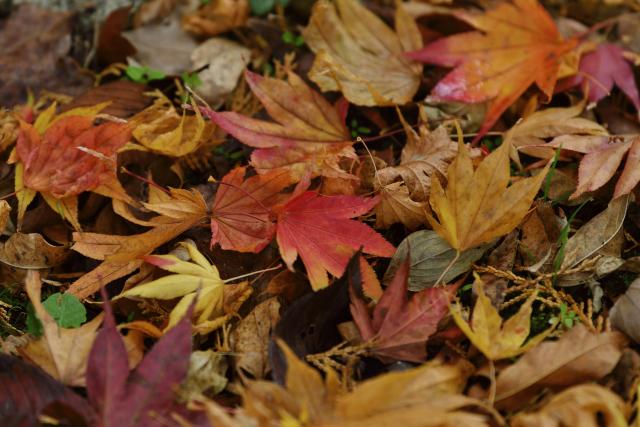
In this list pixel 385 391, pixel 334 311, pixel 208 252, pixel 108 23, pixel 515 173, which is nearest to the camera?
pixel 385 391

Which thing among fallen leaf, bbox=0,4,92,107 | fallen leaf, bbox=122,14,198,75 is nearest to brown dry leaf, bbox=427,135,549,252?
fallen leaf, bbox=122,14,198,75

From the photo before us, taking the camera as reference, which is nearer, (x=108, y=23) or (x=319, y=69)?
(x=319, y=69)

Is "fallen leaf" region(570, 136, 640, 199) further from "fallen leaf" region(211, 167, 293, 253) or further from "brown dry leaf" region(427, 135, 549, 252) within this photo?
"fallen leaf" region(211, 167, 293, 253)

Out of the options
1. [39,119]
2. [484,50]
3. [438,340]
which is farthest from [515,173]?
[39,119]

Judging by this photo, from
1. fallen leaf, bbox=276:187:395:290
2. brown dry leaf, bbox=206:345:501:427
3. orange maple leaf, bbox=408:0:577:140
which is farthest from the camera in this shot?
orange maple leaf, bbox=408:0:577:140

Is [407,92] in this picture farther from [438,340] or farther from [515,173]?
[438,340]

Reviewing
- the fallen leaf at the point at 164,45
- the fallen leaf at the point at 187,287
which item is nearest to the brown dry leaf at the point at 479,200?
the fallen leaf at the point at 187,287
